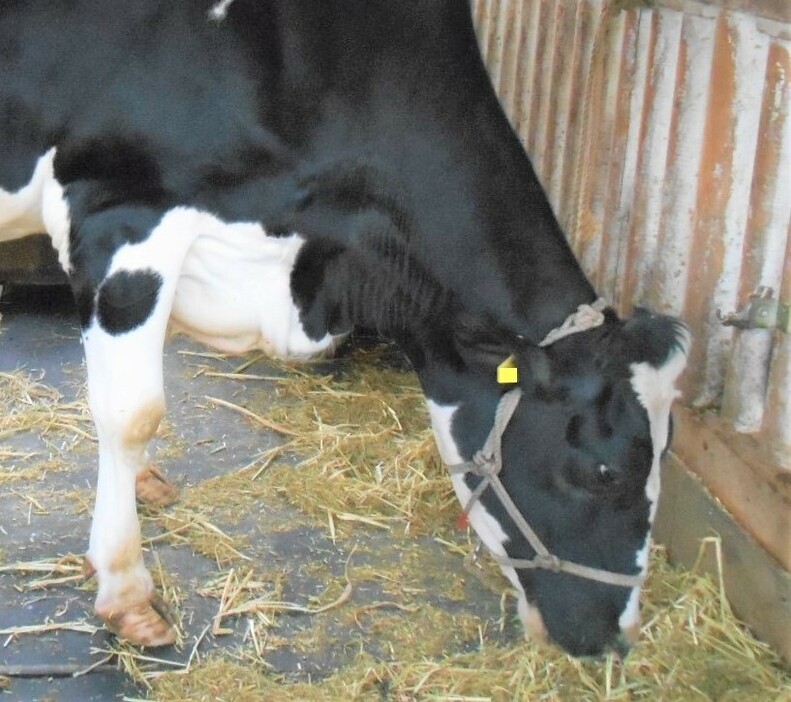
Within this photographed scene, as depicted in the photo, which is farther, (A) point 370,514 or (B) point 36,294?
(B) point 36,294

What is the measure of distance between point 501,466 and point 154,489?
4.38 ft

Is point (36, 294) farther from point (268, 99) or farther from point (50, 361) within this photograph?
point (268, 99)

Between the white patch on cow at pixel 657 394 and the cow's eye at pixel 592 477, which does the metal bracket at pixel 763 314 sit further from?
the cow's eye at pixel 592 477

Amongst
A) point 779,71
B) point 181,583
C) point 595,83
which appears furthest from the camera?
point 595,83

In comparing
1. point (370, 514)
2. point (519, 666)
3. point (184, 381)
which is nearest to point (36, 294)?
point (184, 381)

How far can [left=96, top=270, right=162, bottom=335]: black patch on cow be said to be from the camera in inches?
93.4

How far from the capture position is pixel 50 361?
168 inches

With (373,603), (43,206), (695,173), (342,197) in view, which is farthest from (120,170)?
(695,173)

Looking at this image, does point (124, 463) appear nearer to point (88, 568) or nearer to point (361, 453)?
point (88, 568)

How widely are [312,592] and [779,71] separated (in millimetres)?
1764

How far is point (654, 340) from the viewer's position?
219 cm

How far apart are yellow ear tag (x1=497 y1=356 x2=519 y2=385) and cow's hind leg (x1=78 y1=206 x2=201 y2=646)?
0.79 metres

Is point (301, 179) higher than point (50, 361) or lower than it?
higher

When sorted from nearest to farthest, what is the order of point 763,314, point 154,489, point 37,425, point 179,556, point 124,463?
1. point 763,314
2. point 124,463
3. point 179,556
4. point 154,489
5. point 37,425
